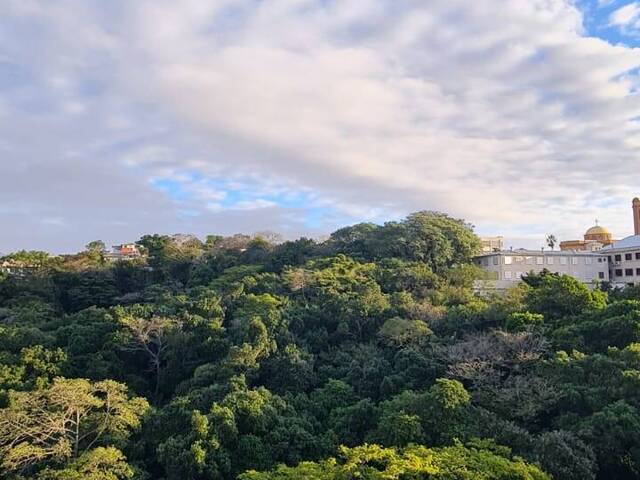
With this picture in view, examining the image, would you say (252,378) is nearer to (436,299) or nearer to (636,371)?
(436,299)

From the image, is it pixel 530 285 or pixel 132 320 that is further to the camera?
pixel 530 285

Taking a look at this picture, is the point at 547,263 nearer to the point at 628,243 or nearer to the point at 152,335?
the point at 628,243

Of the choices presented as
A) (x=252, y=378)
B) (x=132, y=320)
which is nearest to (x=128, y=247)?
(x=132, y=320)

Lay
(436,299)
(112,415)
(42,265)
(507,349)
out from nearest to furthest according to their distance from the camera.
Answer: (112,415) → (507,349) → (436,299) → (42,265)

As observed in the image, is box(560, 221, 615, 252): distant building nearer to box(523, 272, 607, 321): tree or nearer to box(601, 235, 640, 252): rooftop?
box(601, 235, 640, 252): rooftop

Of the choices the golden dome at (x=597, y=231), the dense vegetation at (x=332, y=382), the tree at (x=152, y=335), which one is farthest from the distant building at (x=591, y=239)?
the tree at (x=152, y=335)

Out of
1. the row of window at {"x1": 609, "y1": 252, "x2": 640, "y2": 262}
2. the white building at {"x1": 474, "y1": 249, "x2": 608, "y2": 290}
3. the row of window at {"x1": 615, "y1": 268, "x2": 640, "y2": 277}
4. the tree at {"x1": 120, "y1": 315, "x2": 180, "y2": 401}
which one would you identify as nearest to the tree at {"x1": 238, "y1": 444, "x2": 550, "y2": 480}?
the tree at {"x1": 120, "y1": 315, "x2": 180, "y2": 401}

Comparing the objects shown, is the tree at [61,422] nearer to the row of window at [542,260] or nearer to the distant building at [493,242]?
the row of window at [542,260]
